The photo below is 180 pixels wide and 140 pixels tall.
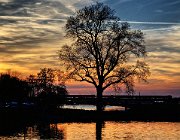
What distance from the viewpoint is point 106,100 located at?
72.1m

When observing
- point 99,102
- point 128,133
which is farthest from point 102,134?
point 99,102

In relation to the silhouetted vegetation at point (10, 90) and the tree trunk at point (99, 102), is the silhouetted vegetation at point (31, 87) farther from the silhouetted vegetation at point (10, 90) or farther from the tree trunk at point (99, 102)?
the tree trunk at point (99, 102)

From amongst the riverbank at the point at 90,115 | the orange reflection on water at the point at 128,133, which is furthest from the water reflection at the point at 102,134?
the riverbank at the point at 90,115

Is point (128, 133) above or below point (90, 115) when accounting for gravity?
below

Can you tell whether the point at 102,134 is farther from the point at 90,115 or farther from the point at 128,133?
the point at 90,115

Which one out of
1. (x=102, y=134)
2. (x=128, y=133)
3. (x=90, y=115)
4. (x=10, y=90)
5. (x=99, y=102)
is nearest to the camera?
(x=102, y=134)

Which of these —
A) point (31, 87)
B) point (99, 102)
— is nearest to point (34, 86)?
point (31, 87)

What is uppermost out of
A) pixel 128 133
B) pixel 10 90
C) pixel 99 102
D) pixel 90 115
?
pixel 10 90

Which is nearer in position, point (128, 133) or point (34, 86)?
point (128, 133)

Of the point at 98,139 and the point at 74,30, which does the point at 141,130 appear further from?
the point at 74,30

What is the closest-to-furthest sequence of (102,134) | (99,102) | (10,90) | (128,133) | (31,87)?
1. (102,134)
2. (128,133)
3. (99,102)
4. (10,90)
5. (31,87)

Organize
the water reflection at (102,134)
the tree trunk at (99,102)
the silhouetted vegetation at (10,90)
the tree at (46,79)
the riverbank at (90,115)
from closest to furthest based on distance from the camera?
the water reflection at (102,134) < the riverbank at (90,115) < the tree trunk at (99,102) < the silhouetted vegetation at (10,90) < the tree at (46,79)

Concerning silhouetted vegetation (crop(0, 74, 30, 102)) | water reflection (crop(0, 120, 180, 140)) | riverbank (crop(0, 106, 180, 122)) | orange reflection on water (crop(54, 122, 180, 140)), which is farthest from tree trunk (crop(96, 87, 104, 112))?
silhouetted vegetation (crop(0, 74, 30, 102))

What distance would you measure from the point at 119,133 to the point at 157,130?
17.4 ft
